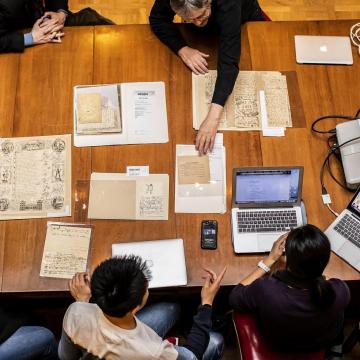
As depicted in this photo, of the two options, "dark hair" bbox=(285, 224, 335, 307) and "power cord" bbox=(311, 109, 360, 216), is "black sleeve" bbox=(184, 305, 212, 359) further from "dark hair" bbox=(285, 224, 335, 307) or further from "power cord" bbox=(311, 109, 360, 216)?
"power cord" bbox=(311, 109, 360, 216)

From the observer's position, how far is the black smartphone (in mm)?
1784

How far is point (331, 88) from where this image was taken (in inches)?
82.4

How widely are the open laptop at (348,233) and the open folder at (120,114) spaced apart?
0.77 metres

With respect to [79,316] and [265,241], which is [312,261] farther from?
[79,316]

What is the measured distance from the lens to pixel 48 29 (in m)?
2.17

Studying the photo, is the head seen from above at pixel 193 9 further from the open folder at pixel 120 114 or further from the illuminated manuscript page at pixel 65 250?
the illuminated manuscript page at pixel 65 250

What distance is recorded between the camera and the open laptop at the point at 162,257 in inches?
68.1

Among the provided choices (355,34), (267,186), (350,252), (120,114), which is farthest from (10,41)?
(350,252)

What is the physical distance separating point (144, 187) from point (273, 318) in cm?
73

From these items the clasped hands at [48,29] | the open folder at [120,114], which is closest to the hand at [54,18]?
the clasped hands at [48,29]

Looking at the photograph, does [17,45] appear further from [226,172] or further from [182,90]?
[226,172]

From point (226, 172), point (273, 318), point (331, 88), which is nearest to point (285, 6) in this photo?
point (331, 88)

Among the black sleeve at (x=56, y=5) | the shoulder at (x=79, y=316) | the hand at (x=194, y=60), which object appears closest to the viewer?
the shoulder at (x=79, y=316)

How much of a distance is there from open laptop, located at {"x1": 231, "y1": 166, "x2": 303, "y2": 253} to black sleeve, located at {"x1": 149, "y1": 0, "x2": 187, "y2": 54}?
75 centimetres
